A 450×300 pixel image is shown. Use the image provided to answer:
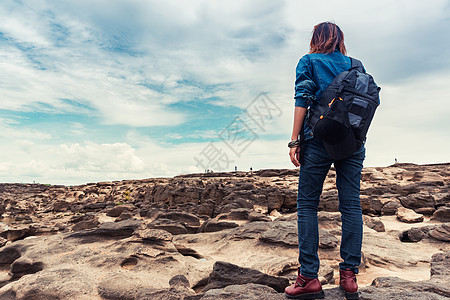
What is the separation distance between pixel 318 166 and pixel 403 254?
4206 mm

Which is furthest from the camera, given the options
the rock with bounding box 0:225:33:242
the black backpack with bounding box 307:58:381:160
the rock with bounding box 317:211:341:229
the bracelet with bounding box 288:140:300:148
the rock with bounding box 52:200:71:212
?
the rock with bounding box 52:200:71:212

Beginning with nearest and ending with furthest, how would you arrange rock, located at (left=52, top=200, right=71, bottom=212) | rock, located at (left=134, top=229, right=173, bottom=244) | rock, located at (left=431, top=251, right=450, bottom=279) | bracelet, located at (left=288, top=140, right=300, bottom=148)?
bracelet, located at (left=288, top=140, right=300, bottom=148) < rock, located at (left=431, top=251, right=450, bottom=279) < rock, located at (left=134, top=229, right=173, bottom=244) < rock, located at (left=52, top=200, right=71, bottom=212)

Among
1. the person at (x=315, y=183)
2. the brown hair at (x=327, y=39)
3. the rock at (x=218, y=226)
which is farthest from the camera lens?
the rock at (x=218, y=226)

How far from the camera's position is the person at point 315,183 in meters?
2.55

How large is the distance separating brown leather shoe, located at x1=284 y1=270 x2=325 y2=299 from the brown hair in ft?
6.79

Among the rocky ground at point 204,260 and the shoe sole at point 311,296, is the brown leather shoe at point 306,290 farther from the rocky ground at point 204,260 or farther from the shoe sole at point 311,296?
the rocky ground at point 204,260

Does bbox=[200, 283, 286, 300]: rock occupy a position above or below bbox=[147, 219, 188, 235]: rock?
above

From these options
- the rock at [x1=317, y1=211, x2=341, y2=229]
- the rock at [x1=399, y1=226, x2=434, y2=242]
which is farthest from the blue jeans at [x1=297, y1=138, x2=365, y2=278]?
the rock at [x1=399, y1=226, x2=434, y2=242]

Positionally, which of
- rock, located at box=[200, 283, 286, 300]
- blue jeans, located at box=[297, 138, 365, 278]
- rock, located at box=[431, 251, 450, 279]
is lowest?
rock, located at box=[431, 251, 450, 279]

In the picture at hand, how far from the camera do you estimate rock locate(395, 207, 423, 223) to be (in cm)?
964

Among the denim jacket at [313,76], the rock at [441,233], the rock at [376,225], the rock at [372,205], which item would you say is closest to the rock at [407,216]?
the rock at [372,205]

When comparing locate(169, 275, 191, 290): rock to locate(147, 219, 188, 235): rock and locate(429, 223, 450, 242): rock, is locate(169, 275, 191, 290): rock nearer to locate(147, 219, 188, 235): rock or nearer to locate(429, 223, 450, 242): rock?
locate(147, 219, 188, 235): rock

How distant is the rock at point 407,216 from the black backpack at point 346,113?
353 inches

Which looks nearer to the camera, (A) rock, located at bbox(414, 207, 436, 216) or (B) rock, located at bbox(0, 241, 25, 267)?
(B) rock, located at bbox(0, 241, 25, 267)
